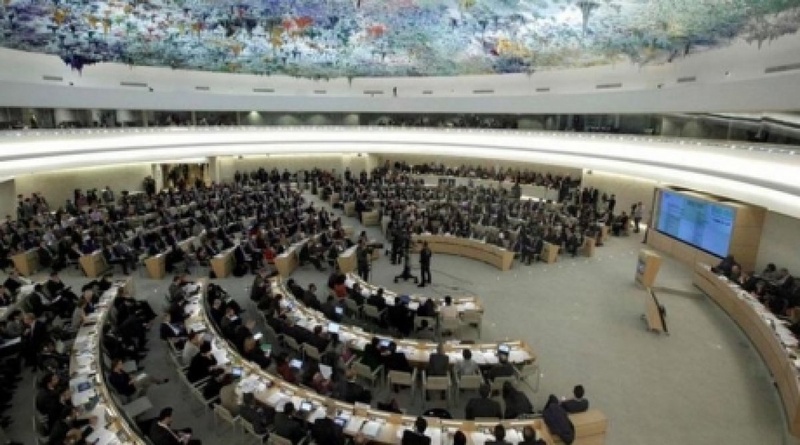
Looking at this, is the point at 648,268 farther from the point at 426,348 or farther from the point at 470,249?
the point at 426,348

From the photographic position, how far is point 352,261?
14016mm

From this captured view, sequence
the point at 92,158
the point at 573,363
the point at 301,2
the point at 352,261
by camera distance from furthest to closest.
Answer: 1. the point at 92,158
2. the point at 301,2
3. the point at 352,261
4. the point at 573,363

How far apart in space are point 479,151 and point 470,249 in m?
10.3

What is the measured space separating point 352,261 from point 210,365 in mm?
6726

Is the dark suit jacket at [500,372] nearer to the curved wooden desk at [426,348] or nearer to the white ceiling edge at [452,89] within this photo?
the curved wooden desk at [426,348]

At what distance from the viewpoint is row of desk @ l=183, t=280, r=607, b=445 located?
5.94m

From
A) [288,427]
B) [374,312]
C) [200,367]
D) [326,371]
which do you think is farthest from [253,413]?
[374,312]

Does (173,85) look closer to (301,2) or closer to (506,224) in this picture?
(301,2)

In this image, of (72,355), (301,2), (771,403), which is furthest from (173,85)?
(771,403)

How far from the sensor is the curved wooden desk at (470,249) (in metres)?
14.6

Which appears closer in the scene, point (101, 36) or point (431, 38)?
point (101, 36)

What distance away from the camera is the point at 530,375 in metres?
8.57

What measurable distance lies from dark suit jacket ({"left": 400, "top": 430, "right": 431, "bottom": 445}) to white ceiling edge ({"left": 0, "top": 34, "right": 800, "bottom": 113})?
982 centimetres

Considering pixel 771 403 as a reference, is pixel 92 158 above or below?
above
